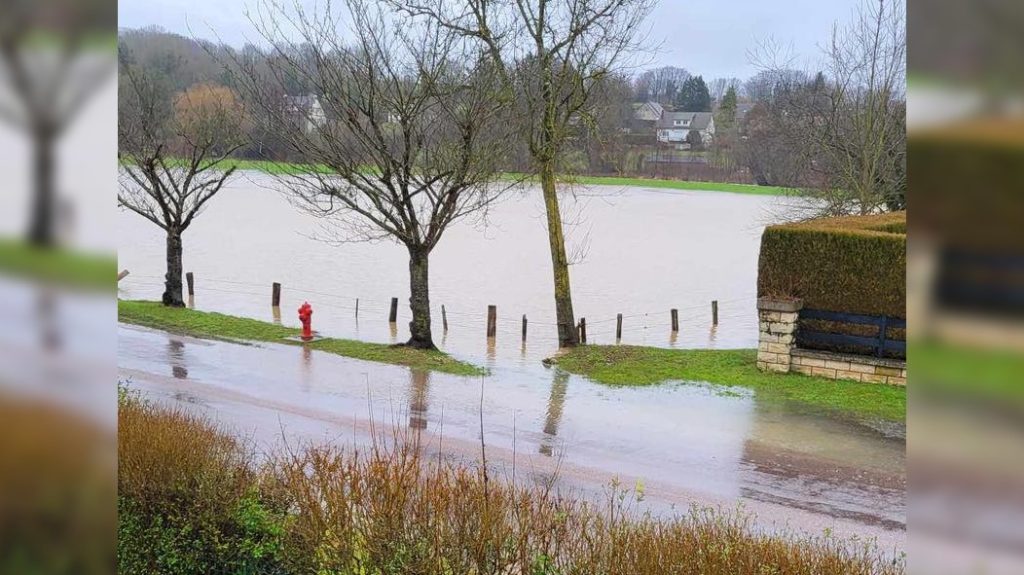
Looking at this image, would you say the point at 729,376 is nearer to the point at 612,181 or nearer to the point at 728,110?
the point at 612,181

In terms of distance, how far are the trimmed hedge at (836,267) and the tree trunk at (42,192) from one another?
9.45 metres

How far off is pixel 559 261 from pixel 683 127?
1447 centimetres

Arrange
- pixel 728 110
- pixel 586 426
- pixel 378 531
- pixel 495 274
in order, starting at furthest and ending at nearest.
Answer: pixel 728 110
pixel 495 274
pixel 586 426
pixel 378 531

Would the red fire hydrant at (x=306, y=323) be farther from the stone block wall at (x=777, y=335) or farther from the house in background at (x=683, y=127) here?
the house in background at (x=683, y=127)

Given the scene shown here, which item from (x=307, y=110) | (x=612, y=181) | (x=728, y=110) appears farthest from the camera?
(x=612, y=181)

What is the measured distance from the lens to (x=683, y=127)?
26.1m

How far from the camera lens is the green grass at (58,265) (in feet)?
2.97

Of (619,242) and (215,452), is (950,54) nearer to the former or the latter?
(215,452)

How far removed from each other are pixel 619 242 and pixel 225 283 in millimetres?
10693

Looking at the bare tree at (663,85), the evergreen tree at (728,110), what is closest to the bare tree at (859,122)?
the bare tree at (663,85)

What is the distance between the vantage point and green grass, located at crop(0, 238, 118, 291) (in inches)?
35.6

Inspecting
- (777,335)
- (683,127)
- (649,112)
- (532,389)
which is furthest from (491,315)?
(683,127)

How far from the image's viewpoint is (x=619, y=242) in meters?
25.5

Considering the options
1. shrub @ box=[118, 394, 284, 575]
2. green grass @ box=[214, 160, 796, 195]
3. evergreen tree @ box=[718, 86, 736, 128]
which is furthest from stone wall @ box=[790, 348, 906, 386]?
evergreen tree @ box=[718, 86, 736, 128]
